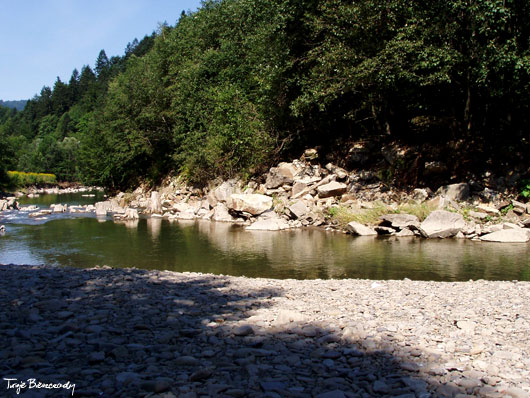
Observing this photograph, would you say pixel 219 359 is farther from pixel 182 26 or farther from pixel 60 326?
pixel 182 26

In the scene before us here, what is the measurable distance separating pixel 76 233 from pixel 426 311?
60.8 ft

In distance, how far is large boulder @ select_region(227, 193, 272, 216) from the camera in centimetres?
2481

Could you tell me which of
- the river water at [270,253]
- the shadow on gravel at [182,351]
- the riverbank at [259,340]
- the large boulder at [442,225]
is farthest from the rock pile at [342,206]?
the shadow on gravel at [182,351]

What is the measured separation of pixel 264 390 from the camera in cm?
406

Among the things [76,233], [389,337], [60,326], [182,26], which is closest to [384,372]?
[389,337]

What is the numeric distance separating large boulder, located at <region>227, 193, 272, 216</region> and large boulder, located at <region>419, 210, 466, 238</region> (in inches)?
356

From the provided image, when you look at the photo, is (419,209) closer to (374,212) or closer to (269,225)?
(374,212)

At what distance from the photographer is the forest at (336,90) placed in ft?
63.3

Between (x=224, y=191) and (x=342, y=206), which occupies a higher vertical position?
(x=224, y=191)

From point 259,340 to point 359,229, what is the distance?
15340mm

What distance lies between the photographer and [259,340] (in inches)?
213

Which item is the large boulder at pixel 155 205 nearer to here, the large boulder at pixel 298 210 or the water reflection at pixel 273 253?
the water reflection at pixel 273 253

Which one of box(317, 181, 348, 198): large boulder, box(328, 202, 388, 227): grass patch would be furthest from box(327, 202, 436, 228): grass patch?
box(317, 181, 348, 198): large boulder

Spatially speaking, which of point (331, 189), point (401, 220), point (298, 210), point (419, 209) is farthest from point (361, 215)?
point (298, 210)
